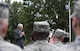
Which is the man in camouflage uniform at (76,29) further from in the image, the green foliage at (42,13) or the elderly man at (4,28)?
the green foliage at (42,13)

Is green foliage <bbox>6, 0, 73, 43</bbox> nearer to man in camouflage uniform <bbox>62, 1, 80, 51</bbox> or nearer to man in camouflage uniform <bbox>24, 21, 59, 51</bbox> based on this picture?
man in camouflage uniform <bbox>24, 21, 59, 51</bbox>

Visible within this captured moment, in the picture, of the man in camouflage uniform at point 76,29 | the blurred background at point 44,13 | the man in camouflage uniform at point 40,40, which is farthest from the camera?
the blurred background at point 44,13

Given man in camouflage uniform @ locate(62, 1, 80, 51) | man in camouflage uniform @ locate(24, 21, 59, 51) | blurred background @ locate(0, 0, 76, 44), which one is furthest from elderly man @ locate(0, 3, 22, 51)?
blurred background @ locate(0, 0, 76, 44)

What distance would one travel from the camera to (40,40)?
194 inches

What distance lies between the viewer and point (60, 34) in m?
6.57

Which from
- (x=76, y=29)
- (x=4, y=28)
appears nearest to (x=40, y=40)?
(x=4, y=28)

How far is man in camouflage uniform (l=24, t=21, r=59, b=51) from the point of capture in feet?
15.0

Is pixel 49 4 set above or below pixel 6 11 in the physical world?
below

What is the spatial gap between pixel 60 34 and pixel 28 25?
42.2 metres

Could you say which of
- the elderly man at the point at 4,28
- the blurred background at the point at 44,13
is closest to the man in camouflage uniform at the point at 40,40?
the elderly man at the point at 4,28

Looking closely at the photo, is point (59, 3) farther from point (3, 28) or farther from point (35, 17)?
point (3, 28)

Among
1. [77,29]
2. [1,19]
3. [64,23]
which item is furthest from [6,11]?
[64,23]

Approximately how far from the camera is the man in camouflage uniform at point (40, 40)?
4577 millimetres

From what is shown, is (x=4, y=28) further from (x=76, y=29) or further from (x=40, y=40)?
(x=40, y=40)
